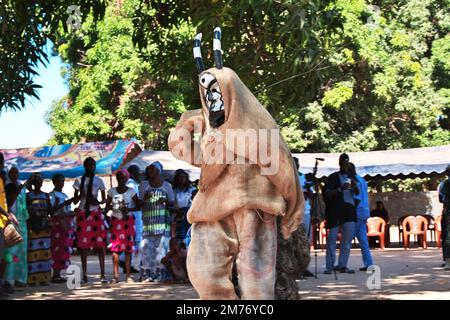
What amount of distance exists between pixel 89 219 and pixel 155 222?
993 mm

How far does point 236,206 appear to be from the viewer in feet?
21.4

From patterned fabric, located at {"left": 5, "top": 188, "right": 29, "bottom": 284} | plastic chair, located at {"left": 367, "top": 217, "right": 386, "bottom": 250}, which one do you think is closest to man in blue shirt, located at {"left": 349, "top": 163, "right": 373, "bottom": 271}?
patterned fabric, located at {"left": 5, "top": 188, "right": 29, "bottom": 284}

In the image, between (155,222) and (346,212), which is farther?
(346,212)

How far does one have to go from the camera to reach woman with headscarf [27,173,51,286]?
13.4 m

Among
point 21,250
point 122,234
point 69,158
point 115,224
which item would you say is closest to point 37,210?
point 21,250

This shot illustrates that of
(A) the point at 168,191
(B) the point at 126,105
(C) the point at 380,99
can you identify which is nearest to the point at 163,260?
(A) the point at 168,191

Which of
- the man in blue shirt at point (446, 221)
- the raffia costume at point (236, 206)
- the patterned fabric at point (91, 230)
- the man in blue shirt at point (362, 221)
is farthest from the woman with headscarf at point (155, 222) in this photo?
the raffia costume at point (236, 206)

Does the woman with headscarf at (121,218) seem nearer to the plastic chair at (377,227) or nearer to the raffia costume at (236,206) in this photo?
the raffia costume at (236,206)

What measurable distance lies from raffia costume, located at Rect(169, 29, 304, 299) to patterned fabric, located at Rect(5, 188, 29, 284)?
21.9ft

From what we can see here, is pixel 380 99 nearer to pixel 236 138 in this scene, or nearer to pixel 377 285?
pixel 377 285

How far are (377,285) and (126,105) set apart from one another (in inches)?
703

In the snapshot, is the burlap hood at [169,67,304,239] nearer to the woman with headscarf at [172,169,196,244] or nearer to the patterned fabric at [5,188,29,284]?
the woman with headscarf at [172,169,196,244]

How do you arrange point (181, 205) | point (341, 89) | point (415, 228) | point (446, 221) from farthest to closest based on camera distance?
point (341, 89) → point (415, 228) → point (446, 221) → point (181, 205)

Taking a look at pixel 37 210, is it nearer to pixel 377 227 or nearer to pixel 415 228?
pixel 377 227
